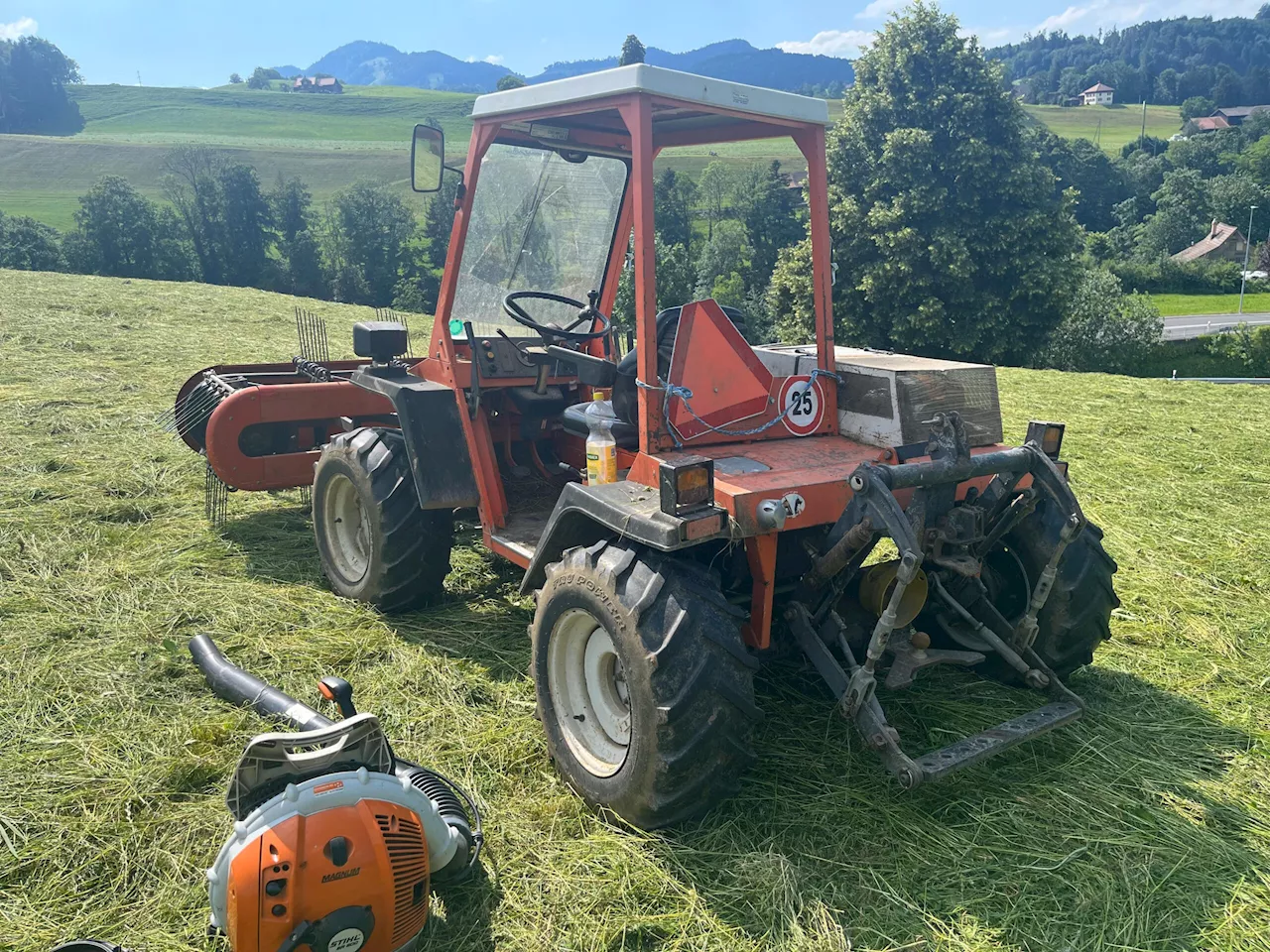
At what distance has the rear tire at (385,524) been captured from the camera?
15.2ft

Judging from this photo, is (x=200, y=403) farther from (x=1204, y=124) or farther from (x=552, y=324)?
(x=1204, y=124)

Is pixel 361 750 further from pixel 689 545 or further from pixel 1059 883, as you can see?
pixel 1059 883

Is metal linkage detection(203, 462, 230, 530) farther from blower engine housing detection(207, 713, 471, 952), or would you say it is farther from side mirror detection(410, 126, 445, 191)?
blower engine housing detection(207, 713, 471, 952)

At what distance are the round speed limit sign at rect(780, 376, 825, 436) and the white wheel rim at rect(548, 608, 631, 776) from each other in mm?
1257

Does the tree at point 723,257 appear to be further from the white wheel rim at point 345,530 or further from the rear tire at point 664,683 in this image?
the rear tire at point 664,683

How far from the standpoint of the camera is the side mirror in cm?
430

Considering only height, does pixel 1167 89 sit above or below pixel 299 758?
above

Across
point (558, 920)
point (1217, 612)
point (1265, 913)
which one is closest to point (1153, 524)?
point (1217, 612)

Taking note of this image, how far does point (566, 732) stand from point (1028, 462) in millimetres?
2021

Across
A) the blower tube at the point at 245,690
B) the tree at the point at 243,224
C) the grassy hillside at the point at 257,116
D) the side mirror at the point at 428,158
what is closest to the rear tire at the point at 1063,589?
the blower tube at the point at 245,690

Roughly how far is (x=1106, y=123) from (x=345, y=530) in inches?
5100

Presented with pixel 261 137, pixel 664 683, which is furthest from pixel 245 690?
pixel 261 137

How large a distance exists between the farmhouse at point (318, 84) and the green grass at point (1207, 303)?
10323 cm

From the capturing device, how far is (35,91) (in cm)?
9044
